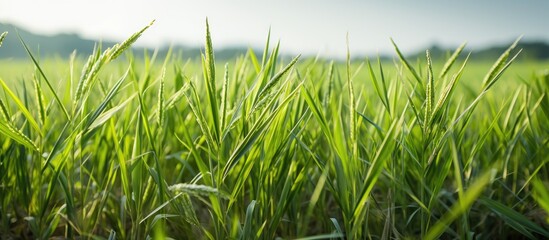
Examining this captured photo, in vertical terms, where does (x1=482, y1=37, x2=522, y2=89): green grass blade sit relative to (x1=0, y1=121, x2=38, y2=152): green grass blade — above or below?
above

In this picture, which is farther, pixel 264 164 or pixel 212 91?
pixel 264 164

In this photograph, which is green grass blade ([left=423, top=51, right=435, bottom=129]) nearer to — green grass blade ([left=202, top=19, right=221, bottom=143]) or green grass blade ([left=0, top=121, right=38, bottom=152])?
green grass blade ([left=202, top=19, right=221, bottom=143])

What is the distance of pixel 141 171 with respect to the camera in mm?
1009

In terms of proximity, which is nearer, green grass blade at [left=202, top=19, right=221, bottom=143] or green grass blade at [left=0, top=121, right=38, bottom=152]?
green grass blade at [left=202, top=19, right=221, bottom=143]

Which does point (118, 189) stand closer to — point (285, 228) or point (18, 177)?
point (18, 177)

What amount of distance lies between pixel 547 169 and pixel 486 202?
0.59m

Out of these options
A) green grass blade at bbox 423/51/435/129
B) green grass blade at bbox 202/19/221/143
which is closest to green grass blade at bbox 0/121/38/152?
green grass blade at bbox 202/19/221/143

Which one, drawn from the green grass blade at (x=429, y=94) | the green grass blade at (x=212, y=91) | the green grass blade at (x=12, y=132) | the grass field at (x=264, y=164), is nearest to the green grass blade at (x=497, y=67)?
the grass field at (x=264, y=164)

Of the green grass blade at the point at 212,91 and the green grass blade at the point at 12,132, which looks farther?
the green grass blade at the point at 12,132

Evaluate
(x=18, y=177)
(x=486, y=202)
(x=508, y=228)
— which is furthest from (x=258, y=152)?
(x=508, y=228)

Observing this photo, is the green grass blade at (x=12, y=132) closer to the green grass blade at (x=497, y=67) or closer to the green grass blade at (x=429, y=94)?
the green grass blade at (x=429, y=94)

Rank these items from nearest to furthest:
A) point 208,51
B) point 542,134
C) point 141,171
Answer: point 208,51, point 141,171, point 542,134

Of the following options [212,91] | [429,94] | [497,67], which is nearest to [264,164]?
[212,91]

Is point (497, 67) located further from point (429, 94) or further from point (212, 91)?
point (212, 91)
